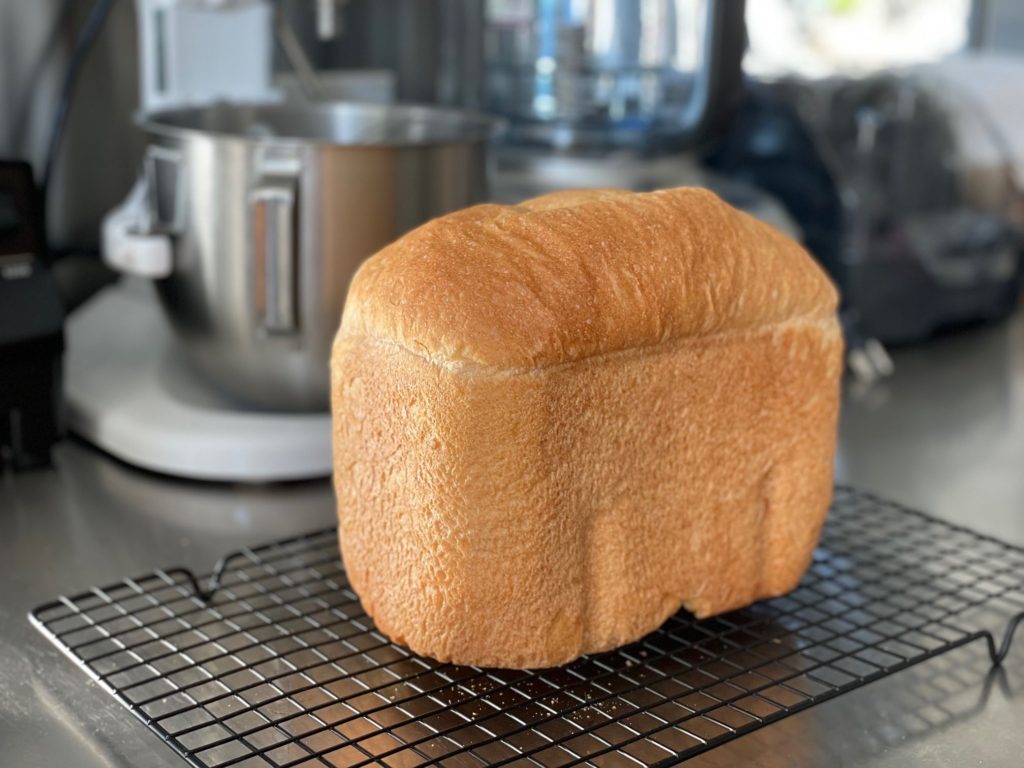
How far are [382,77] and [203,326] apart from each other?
0.58m

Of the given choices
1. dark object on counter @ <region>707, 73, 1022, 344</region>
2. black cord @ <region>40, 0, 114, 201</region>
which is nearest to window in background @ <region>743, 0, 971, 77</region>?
dark object on counter @ <region>707, 73, 1022, 344</region>

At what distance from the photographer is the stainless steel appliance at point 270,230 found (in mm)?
1005

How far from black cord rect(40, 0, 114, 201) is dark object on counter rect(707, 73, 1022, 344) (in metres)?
0.68

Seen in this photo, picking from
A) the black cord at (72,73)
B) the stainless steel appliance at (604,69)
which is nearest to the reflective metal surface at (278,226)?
the black cord at (72,73)

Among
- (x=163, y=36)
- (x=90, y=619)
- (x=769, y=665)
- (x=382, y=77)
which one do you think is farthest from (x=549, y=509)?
(x=382, y=77)

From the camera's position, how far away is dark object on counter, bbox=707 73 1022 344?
57.4 inches

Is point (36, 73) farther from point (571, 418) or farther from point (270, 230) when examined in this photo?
point (571, 418)

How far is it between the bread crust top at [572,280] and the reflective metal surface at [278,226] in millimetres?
240

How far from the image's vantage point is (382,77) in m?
1.55

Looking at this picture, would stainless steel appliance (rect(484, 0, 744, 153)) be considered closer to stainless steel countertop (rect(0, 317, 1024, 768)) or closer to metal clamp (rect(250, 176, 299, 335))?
stainless steel countertop (rect(0, 317, 1024, 768))

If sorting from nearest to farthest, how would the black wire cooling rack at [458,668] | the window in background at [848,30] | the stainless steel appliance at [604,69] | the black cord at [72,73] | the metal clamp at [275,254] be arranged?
the black wire cooling rack at [458,668], the metal clamp at [275,254], the black cord at [72,73], the stainless steel appliance at [604,69], the window in background at [848,30]

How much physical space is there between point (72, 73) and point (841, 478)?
84cm

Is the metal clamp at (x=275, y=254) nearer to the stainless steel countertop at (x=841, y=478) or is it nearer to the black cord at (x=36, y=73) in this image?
the stainless steel countertop at (x=841, y=478)

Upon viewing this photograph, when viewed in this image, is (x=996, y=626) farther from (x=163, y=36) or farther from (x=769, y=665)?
(x=163, y=36)
